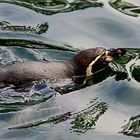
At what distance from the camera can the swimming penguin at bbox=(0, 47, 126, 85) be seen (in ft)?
23.6

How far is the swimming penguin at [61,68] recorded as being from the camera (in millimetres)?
7199

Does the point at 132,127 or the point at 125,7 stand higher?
the point at 125,7

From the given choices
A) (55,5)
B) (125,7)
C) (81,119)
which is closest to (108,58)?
(81,119)

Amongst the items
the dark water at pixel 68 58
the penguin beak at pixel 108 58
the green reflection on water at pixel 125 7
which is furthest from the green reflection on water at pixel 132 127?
the green reflection on water at pixel 125 7

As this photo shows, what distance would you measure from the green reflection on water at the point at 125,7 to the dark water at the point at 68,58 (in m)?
0.02

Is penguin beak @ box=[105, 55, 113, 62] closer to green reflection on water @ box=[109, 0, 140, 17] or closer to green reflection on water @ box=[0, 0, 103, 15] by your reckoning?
green reflection on water @ box=[109, 0, 140, 17]

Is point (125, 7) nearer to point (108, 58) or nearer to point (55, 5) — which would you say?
point (55, 5)

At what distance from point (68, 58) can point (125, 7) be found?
1.84 metres

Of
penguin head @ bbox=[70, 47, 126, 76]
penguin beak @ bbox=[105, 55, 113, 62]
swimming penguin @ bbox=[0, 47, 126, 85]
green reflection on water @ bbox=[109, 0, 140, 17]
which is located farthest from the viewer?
green reflection on water @ bbox=[109, 0, 140, 17]

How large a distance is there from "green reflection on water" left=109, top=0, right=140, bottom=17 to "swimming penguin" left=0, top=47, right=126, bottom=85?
1.71 m

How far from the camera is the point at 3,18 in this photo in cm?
931

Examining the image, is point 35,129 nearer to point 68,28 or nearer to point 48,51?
point 48,51

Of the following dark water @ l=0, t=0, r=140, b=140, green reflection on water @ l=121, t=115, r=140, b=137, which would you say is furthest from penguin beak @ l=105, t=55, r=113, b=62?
green reflection on water @ l=121, t=115, r=140, b=137

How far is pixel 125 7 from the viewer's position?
978cm
